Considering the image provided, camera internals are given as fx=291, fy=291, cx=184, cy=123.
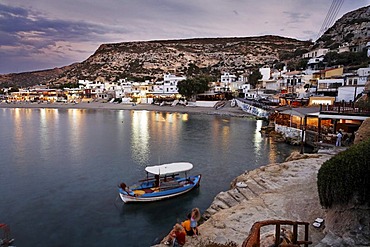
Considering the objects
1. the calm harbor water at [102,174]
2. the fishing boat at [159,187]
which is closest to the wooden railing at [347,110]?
the calm harbor water at [102,174]

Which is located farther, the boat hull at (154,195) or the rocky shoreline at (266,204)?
the boat hull at (154,195)

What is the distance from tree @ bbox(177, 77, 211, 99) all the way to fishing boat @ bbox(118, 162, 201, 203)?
67.6 m

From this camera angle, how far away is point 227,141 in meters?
39.6

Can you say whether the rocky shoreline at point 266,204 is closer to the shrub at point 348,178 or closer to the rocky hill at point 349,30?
the shrub at point 348,178

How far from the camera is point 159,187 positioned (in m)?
18.7

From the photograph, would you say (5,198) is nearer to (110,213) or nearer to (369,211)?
(110,213)

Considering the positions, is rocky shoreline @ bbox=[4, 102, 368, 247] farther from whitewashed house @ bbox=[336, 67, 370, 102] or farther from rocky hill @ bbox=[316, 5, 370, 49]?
rocky hill @ bbox=[316, 5, 370, 49]

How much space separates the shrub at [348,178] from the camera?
6.78 m

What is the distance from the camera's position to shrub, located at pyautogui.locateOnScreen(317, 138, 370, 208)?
6781mm

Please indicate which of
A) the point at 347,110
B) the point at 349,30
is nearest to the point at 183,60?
the point at 349,30

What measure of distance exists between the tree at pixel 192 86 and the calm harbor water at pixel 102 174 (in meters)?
37.9

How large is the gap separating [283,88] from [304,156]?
5361cm

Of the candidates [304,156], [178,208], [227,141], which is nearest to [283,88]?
[227,141]

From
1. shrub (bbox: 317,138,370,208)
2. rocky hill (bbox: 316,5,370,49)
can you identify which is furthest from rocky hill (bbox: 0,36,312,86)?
shrub (bbox: 317,138,370,208)
